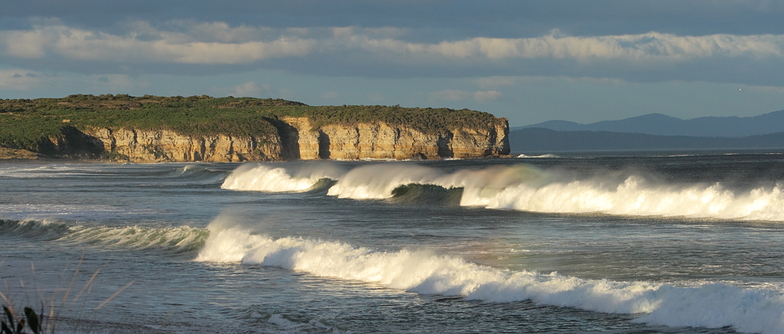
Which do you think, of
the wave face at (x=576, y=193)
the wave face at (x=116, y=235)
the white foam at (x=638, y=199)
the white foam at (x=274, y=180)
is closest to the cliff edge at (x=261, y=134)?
the white foam at (x=274, y=180)

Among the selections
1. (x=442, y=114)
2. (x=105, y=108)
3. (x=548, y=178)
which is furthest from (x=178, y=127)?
(x=548, y=178)

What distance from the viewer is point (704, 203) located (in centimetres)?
2791

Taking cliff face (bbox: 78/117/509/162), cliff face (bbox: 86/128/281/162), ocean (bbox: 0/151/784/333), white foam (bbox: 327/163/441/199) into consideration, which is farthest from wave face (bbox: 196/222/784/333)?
cliff face (bbox: 78/117/509/162)

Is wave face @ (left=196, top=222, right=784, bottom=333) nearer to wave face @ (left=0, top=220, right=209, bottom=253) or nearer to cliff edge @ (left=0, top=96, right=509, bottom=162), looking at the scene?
wave face @ (left=0, top=220, right=209, bottom=253)

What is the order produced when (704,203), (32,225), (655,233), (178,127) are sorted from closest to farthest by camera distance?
1. (655,233)
2. (32,225)
3. (704,203)
4. (178,127)

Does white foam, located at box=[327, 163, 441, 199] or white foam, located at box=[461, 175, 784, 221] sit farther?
white foam, located at box=[327, 163, 441, 199]

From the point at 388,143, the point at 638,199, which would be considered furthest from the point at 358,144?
the point at 638,199

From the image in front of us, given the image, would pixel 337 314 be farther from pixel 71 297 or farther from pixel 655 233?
pixel 655 233

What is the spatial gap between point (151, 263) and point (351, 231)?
21.7 feet

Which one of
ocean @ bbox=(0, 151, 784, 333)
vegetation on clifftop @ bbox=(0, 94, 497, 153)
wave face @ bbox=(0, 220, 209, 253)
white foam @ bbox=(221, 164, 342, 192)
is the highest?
vegetation on clifftop @ bbox=(0, 94, 497, 153)

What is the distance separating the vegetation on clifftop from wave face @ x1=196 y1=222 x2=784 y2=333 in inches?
4543

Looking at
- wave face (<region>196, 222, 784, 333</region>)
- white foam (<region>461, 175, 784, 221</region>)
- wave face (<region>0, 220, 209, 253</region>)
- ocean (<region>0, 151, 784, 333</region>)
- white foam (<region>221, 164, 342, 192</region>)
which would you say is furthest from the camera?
white foam (<region>221, 164, 342, 192</region>)

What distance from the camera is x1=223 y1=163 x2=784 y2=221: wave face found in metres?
26.8

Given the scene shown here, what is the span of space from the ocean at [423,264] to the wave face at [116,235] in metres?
0.08
